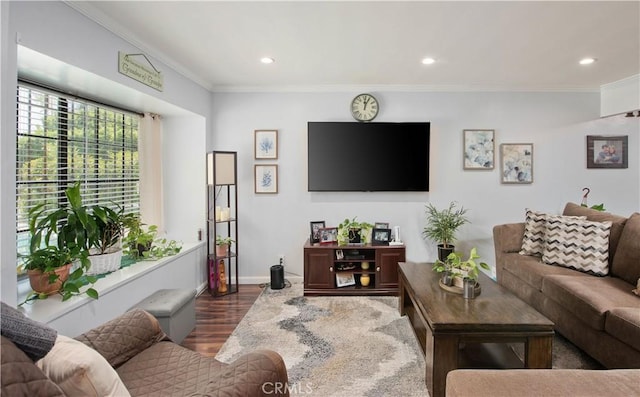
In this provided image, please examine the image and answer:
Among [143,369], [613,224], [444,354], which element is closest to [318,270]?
[444,354]

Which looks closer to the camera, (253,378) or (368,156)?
(253,378)

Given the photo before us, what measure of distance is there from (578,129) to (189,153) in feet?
15.4

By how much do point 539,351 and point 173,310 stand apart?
2.33 meters

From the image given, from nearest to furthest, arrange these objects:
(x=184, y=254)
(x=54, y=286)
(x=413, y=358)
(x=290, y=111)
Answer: (x=54, y=286), (x=413, y=358), (x=184, y=254), (x=290, y=111)

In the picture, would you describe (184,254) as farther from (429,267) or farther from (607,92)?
(607,92)

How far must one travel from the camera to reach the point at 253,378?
1.17m

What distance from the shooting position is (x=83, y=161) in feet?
8.70

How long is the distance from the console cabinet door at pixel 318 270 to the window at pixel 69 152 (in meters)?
1.94

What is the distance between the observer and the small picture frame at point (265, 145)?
3885 mm

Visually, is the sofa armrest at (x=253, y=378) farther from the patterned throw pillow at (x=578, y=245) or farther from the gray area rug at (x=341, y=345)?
the patterned throw pillow at (x=578, y=245)

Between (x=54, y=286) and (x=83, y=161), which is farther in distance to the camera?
(x=83, y=161)

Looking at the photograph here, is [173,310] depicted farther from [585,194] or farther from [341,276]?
[585,194]

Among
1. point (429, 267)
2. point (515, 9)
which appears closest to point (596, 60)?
point (515, 9)

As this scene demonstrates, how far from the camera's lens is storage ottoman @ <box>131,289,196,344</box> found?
229cm
